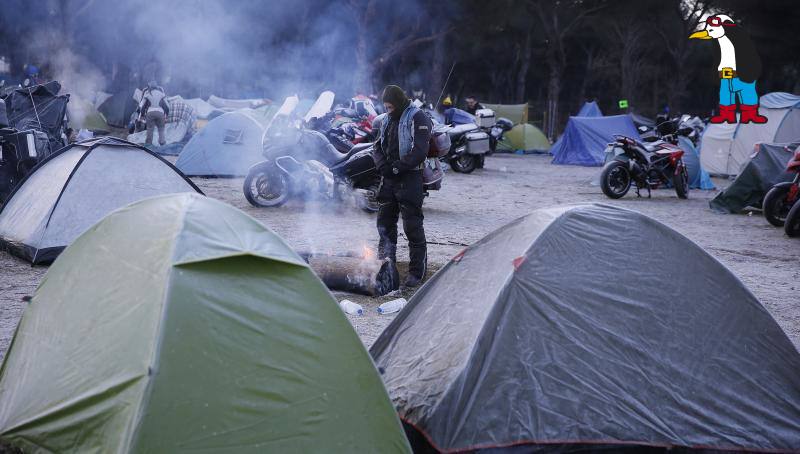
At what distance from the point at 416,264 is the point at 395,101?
53.8 inches

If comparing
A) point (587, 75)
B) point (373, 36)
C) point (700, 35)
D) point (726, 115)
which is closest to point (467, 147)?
point (726, 115)

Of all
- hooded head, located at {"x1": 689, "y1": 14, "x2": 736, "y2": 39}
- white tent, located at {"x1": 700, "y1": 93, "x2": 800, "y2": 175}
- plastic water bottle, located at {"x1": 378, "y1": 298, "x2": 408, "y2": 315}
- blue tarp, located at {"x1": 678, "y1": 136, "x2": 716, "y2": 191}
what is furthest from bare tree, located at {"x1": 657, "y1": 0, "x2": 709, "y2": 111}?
plastic water bottle, located at {"x1": 378, "y1": 298, "x2": 408, "y2": 315}

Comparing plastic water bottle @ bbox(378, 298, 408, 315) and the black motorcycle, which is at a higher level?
the black motorcycle

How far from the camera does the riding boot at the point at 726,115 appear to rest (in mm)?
16922

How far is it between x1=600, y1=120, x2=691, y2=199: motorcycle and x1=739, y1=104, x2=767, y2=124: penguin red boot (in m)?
3.91

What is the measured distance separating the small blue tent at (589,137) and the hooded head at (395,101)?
47.5 feet

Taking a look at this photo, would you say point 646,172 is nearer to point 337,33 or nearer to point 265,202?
point 265,202

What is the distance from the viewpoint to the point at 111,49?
1115 inches

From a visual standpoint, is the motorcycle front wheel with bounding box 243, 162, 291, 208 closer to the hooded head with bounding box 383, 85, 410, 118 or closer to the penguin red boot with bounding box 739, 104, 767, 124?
the hooded head with bounding box 383, 85, 410, 118

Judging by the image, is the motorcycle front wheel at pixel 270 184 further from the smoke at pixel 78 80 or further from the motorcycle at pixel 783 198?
the smoke at pixel 78 80

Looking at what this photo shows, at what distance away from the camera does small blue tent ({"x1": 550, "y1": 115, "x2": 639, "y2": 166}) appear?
65.1ft

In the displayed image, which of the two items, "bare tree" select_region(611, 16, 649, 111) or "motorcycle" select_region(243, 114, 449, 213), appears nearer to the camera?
"motorcycle" select_region(243, 114, 449, 213)

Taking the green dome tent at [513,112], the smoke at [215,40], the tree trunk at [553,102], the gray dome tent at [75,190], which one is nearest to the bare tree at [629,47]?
the tree trunk at [553,102]

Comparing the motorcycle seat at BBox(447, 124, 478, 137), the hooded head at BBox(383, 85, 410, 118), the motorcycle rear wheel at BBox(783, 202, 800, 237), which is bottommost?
the motorcycle rear wheel at BBox(783, 202, 800, 237)
